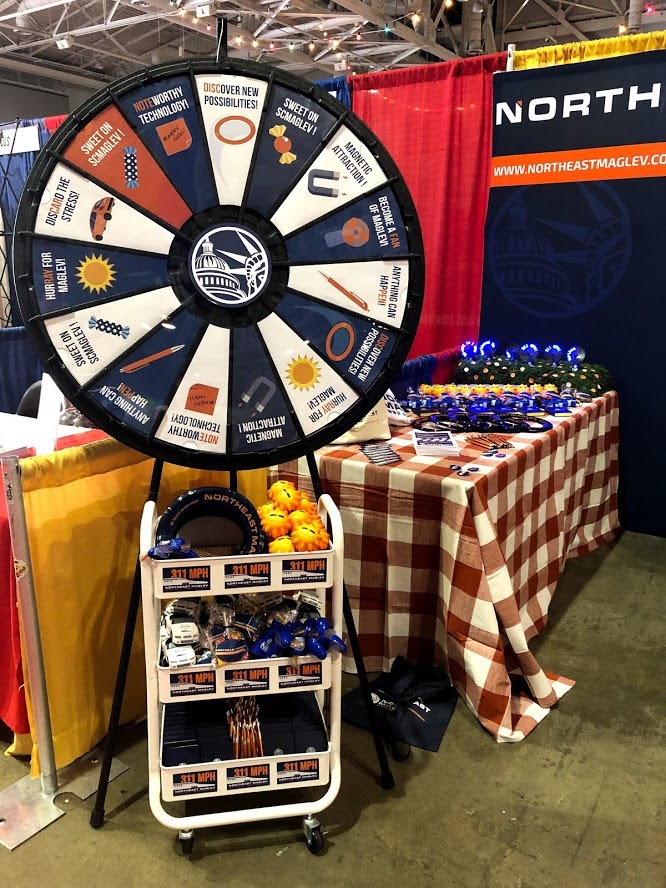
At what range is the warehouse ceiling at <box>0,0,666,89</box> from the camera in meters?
6.29

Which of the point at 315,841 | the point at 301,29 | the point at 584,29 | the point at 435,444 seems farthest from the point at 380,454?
the point at 584,29

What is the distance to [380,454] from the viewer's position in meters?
2.19

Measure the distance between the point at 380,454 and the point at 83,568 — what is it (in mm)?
935

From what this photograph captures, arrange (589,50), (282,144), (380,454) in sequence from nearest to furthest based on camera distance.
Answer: (282,144) → (380,454) → (589,50)

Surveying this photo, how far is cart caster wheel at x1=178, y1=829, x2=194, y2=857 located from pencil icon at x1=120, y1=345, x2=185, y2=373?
3.36ft

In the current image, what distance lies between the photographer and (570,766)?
1.85 m

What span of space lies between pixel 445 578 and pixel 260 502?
2.12 ft

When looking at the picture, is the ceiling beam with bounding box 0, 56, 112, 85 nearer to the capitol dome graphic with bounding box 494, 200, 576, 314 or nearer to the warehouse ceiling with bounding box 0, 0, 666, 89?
the warehouse ceiling with bounding box 0, 0, 666, 89

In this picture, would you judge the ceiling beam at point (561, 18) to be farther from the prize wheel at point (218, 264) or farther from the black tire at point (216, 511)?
the black tire at point (216, 511)

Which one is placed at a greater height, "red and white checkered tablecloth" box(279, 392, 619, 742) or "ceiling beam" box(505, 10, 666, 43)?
"ceiling beam" box(505, 10, 666, 43)

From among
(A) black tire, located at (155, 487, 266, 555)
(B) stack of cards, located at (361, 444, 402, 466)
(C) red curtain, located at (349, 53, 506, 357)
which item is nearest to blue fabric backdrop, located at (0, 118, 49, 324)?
(C) red curtain, located at (349, 53, 506, 357)

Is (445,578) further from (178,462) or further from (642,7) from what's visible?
(642,7)

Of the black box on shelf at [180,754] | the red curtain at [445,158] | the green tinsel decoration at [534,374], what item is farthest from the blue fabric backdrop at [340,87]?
the black box on shelf at [180,754]

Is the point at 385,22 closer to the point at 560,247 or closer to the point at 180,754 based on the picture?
the point at 560,247
